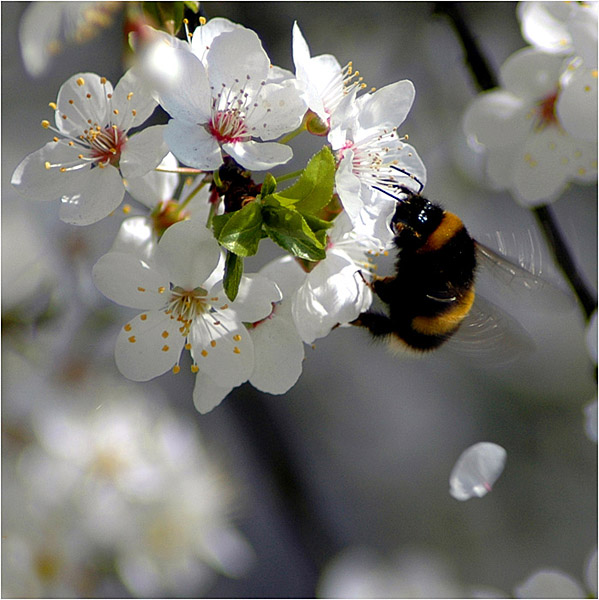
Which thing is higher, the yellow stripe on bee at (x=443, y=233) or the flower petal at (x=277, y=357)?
the flower petal at (x=277, y=357)

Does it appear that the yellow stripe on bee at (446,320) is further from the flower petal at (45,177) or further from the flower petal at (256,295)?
the flower petal at (45,177)

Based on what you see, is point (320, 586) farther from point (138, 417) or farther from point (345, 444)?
point (345, 444)

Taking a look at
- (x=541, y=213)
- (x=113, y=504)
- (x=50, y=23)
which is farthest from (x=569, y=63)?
(x=113, y=504)

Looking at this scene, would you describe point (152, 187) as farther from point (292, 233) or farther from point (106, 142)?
point (292, 233)

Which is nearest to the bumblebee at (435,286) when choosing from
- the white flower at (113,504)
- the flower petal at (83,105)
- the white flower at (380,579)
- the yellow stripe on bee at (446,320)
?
the yellow stripe on bee at (446,320)

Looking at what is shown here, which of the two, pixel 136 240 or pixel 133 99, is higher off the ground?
pixel 133 99
